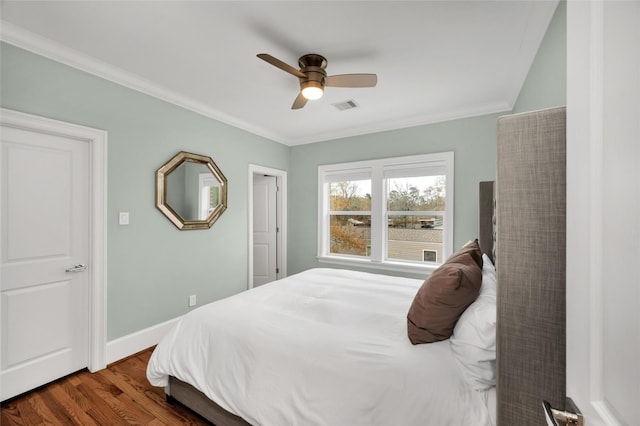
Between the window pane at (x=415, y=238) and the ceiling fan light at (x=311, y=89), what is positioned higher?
the ceiling fan light at (x=311, y=89)

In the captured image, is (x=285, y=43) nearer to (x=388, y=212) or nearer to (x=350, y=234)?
(x=388, y=212)

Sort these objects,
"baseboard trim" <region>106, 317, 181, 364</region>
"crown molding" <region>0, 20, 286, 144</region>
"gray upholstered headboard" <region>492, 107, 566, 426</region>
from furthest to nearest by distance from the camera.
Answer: "baseboard trim" <region>106, 317, 181, 364</region> → "crown molding" <region>0, 20, 286, 144</region> → "gray upholstered headboard" <region>492, 107, 566, 426</region>

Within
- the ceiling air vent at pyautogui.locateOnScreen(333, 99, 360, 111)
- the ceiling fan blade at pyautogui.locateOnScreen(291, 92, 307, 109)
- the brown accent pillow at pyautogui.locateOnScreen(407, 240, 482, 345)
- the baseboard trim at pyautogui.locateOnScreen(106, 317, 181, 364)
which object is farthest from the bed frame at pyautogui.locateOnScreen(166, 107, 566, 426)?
the baseboard trim at pyautogui.locateOnScreen(106, 317, 181, 364)

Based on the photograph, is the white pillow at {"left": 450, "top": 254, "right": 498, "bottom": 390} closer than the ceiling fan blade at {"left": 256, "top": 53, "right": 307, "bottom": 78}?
Yes

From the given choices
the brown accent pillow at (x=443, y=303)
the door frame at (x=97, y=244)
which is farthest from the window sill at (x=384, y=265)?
the door frame at (x=97, y=244)

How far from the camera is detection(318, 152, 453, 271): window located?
3645 millimetres

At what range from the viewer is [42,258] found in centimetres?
216

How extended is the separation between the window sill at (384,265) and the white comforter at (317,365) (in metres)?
1.66

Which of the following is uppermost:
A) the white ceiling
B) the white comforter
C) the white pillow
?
the white ceiling

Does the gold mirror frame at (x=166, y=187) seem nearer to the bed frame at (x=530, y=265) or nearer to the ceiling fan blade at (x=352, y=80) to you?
the ceiling fan blade at (x=352, y=80)

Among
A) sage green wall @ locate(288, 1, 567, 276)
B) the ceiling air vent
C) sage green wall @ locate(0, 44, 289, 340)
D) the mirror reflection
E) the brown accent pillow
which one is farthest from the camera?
the ceiling air vent

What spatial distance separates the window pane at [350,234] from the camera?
4.23 metres

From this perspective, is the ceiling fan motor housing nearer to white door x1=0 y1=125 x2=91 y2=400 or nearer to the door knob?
white door x1=0 y1=125 x2=91 y2=400

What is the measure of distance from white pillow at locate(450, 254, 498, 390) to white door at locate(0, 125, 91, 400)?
113 inches
